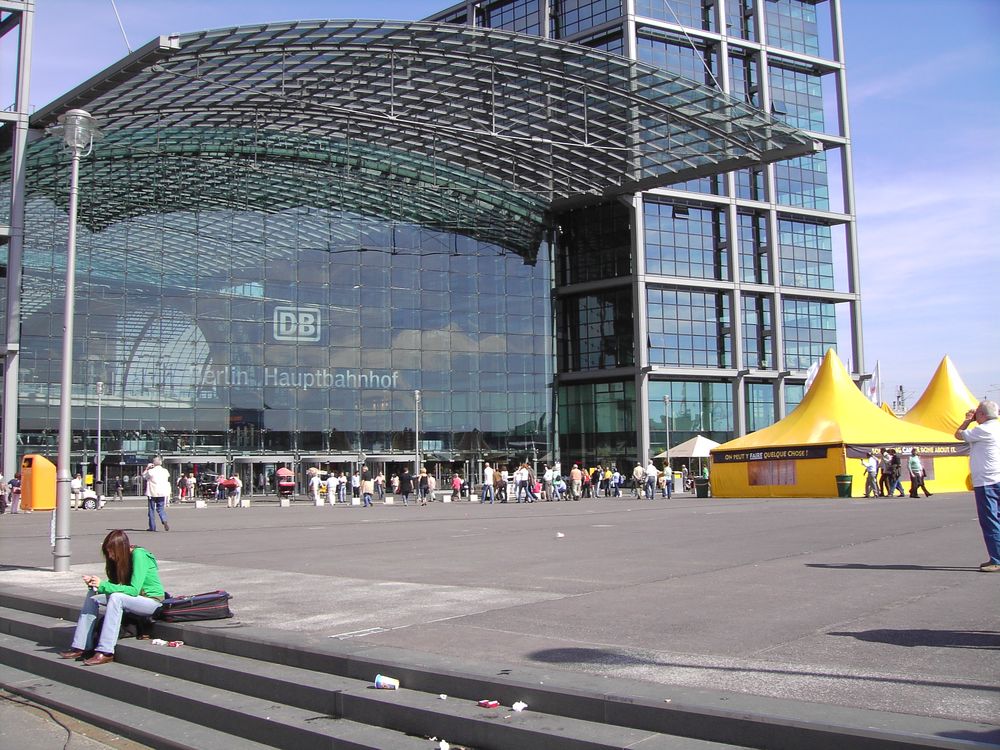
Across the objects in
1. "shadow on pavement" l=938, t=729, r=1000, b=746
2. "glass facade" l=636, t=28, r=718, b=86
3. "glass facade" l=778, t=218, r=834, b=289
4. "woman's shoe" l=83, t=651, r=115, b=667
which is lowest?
"woman's shoe" l=83, t=651, r=115, b=667

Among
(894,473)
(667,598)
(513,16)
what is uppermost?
(513,16)

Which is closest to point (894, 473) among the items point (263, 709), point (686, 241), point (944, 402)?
point (944, 402)

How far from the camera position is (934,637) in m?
6.31

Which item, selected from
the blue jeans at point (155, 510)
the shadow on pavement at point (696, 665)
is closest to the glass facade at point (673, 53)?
the blue jeans at point (155, 510)

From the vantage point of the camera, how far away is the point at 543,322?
191ft

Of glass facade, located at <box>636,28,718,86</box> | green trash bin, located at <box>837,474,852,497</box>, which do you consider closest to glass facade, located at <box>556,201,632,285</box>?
glass facade, located at <box>636,28,718,86</box>

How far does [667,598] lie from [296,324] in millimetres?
45102

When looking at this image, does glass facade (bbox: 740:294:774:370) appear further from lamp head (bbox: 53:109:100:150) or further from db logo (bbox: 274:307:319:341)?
lamp head (bbox: 53:109:100:150)

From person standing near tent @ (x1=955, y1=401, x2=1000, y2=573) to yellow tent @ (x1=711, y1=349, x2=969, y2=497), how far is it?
26.0 metres

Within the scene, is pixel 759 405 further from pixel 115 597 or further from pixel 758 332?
pixel 115 597

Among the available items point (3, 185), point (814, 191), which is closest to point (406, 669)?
point (3, 185)

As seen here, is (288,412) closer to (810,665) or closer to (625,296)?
(625,296)

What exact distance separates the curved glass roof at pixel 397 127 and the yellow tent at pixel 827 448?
11.7 meters

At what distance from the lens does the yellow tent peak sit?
115 feet
